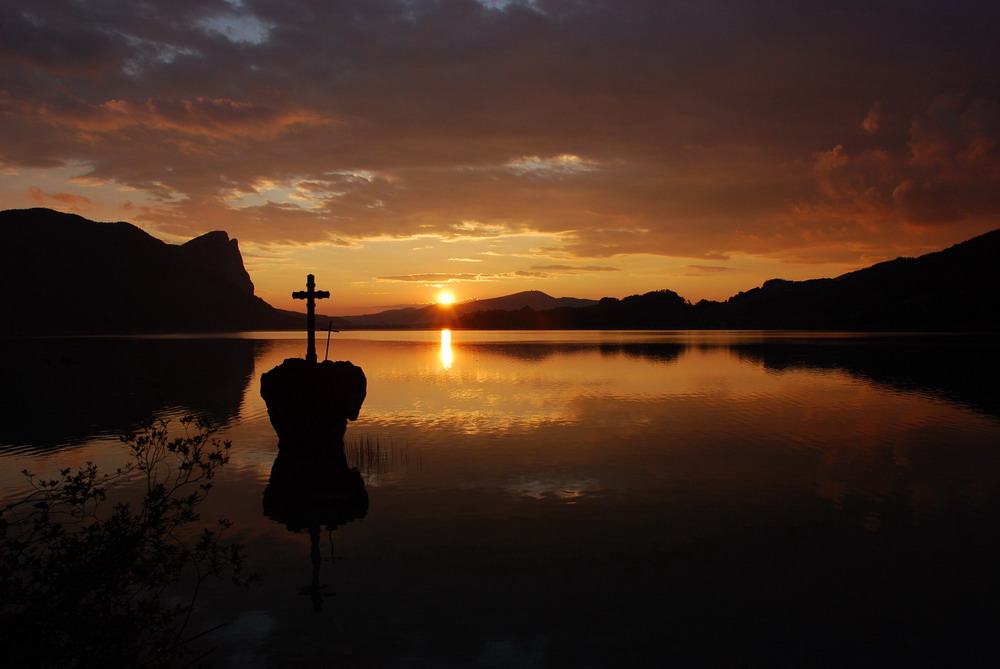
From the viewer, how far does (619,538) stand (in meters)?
15.6

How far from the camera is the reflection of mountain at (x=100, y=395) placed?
3162 cm

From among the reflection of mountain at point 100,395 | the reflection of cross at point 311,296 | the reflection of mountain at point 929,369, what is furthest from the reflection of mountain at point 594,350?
the reflection of cross at point 311,296

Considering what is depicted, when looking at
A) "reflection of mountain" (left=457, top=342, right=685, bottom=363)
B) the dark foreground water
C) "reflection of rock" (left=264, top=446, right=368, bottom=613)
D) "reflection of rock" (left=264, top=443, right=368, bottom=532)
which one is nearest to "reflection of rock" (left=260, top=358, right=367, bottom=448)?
"reflection of rock" (left=264, top=446, right=368, bottom=613)

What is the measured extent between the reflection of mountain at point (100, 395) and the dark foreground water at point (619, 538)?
432mm

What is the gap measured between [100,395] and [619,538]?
44821 mm

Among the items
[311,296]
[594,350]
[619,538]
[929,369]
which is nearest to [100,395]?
[311,296]

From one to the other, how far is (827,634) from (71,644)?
11621 millimetres

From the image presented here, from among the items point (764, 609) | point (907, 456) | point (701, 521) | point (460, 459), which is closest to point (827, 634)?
point (764, 609)

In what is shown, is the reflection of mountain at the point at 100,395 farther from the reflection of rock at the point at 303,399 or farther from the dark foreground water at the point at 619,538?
the reflection of rock at the point at 303,399

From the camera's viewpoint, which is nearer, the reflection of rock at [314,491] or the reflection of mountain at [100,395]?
the reflection of rock at [314,491]

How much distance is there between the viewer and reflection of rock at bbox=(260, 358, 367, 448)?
2366 cm

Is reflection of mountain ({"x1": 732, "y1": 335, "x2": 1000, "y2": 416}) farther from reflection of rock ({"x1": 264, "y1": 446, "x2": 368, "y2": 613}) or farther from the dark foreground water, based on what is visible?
reflection of rock ({"x1": 264, "y1": 446, "x2": 368, "y2": 613})

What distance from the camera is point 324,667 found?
9.90 m

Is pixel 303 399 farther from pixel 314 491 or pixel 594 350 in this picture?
pixel 594 350
